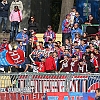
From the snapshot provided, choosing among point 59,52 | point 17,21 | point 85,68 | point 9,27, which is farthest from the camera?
point 9,27

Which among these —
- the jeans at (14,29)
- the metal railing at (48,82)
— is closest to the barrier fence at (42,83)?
the metal railing at (48,82)

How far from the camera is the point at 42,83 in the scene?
19703 mm

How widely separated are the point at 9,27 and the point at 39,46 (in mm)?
6327

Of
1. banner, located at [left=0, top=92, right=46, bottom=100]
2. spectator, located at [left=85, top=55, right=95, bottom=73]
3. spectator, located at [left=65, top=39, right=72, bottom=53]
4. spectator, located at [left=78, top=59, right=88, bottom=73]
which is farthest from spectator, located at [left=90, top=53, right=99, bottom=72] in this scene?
banner, located at [left=0, top=92, right=46, bottom=100]

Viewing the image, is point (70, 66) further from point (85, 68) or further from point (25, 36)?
point (25, 36)

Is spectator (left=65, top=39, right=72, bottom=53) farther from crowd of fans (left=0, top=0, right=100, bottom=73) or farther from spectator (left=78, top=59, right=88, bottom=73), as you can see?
spectator (left=78, top=59, right=88, bottom=73)

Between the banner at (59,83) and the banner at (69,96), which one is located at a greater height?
the banner at (59,83)

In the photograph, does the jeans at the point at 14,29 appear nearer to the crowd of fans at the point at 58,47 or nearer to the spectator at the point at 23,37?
the crowd of fans at the point at 58,47

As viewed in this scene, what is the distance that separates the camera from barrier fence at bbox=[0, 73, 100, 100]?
19469 millimetres

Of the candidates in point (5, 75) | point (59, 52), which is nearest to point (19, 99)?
point (5, 75)

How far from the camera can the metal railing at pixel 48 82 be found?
64.0 ft

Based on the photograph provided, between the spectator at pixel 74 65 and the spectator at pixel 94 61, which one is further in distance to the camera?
the spectator at pixel 94 61

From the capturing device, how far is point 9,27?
3006 centimetres

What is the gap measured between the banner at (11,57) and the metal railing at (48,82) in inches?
125
